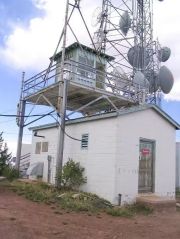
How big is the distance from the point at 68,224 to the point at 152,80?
54.1 ft

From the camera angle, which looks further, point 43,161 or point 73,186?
point 43,161

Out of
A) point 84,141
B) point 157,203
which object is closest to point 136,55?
point 84,141

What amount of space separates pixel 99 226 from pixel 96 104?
11299 millimetres

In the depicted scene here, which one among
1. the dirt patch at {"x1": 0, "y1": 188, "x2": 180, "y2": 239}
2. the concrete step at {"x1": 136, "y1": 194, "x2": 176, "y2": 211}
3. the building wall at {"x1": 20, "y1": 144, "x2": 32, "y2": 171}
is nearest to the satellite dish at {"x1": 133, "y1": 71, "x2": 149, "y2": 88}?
the concrete step at {"x1": 136, "y1": 194, "x2": 176, "y2": 211}

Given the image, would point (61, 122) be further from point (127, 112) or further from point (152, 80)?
point (152, 80)

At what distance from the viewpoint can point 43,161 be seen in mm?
19062

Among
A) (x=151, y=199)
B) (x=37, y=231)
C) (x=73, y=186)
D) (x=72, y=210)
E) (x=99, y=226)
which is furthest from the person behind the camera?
(x=73, y=186)

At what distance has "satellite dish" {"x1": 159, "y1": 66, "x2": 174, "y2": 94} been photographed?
22.9 m

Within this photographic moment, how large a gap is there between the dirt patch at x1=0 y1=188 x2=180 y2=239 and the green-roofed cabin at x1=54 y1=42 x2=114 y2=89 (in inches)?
293

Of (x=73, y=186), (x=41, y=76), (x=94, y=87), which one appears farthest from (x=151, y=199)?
(x=41, y=76)

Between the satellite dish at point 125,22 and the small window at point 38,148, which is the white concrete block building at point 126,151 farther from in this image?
the satellite dish at point 125,22

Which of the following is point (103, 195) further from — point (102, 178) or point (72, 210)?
point (72, 210)

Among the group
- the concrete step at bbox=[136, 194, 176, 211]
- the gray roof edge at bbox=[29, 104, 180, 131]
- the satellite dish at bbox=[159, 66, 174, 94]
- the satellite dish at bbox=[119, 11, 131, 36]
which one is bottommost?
the concrete step at bbox=[136, 194, 176, 211]

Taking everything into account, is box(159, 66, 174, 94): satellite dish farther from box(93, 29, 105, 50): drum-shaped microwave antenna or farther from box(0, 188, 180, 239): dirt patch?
box(0, 188, 180, 239): dirt patch
